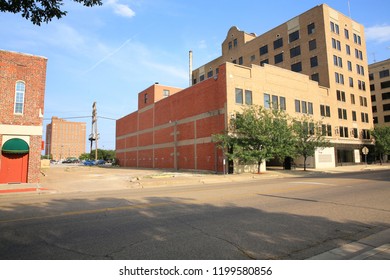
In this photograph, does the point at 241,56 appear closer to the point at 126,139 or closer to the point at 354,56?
the point at 354,56

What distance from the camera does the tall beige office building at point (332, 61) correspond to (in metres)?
A: 44.8

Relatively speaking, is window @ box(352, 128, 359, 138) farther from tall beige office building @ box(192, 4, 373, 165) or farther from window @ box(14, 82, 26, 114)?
window @ box(14, 82, 26, 114)

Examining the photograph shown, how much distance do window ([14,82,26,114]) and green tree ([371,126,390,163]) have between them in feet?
185

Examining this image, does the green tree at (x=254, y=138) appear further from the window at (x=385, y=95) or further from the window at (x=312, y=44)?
the window at (x=385, y=95)

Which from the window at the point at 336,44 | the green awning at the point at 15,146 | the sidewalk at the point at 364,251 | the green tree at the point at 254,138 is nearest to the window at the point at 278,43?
the window at the point at 336,44

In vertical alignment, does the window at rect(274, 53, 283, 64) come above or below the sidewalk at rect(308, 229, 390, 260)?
above

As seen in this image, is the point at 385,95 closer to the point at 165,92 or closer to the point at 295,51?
the point at 295,51

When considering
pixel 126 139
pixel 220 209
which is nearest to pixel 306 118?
pixel 220 209

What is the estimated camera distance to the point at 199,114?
34875 mm

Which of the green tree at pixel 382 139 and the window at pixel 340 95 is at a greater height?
the window at pixel 340 95

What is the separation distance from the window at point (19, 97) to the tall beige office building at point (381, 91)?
248 feet

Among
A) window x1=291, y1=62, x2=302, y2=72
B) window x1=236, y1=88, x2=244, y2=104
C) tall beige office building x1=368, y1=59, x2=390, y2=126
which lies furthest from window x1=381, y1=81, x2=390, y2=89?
window x1=236, y1=88, x2=244, y2=104

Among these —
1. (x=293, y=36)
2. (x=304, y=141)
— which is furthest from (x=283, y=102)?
(x=293, y=36)

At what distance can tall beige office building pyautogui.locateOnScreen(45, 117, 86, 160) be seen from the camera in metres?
146
